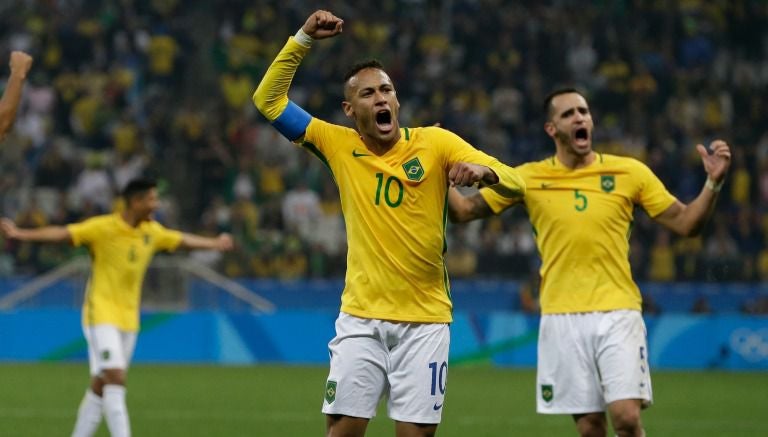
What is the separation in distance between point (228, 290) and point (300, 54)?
14.1m

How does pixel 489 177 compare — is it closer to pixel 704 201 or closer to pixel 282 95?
pixel 282 95

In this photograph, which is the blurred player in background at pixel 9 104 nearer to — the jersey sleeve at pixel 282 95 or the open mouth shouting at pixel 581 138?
the jersey sleeve at pixel 282 95

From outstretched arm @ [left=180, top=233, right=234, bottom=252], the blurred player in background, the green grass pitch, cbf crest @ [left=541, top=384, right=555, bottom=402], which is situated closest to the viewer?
the blurred player in background

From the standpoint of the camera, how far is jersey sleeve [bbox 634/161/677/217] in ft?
26.9

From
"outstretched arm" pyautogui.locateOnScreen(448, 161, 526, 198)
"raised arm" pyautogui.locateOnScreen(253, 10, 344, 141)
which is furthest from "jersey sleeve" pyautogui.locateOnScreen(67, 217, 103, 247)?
"outstretched arm" pyautogui.locateOnScreen(448, 161, 526, 198)

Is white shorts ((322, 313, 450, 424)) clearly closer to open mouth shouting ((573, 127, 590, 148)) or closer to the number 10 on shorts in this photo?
the number 10 on shorts

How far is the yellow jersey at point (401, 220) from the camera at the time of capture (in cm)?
668

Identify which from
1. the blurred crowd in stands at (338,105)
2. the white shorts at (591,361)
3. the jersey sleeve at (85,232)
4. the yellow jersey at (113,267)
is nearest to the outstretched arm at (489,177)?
the white shorts at (591,361)

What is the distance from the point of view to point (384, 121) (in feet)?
22.3

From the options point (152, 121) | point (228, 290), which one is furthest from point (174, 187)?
point (228, 290)

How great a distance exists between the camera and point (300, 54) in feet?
23.0

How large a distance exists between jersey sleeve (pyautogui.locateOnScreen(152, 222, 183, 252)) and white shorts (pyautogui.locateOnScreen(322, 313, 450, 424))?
5318 mm

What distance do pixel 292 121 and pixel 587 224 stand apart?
2061 millimetres

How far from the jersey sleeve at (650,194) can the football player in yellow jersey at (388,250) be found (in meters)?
1.80
